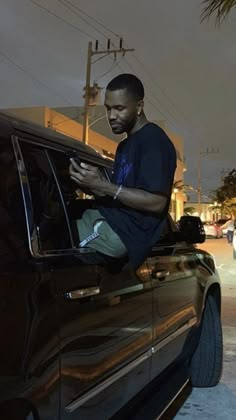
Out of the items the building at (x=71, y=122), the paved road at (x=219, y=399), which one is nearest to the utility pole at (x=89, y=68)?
the building at (x=71, y=122)

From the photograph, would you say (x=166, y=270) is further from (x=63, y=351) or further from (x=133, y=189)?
(x=63, y=351)

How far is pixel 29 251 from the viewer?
2.18 meters

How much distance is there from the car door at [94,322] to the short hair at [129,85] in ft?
1.37

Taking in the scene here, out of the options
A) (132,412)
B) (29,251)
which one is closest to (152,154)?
(29,251)

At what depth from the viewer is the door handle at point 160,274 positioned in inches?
135

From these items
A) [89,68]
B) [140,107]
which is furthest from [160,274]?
[89,68]

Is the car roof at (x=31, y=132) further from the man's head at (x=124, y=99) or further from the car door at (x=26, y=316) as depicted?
the man's head at (x=124, y=99)

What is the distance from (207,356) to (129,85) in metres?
2.77

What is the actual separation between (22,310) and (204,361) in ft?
10.4

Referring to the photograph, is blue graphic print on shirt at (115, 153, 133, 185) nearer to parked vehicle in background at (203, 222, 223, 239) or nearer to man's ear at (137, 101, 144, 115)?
man's ear at (137, 101, 144, 115)

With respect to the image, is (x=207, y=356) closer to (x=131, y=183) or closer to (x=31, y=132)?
(x=131, y=183)

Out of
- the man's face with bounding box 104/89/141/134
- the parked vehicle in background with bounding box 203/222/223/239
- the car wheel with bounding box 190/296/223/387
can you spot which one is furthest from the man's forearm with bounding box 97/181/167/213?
the parked vehicle in background with bounding box 203/222/223/239

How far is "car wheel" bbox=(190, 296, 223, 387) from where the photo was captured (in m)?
4.84

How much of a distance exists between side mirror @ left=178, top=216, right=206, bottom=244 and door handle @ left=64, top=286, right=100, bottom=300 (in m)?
1.98
